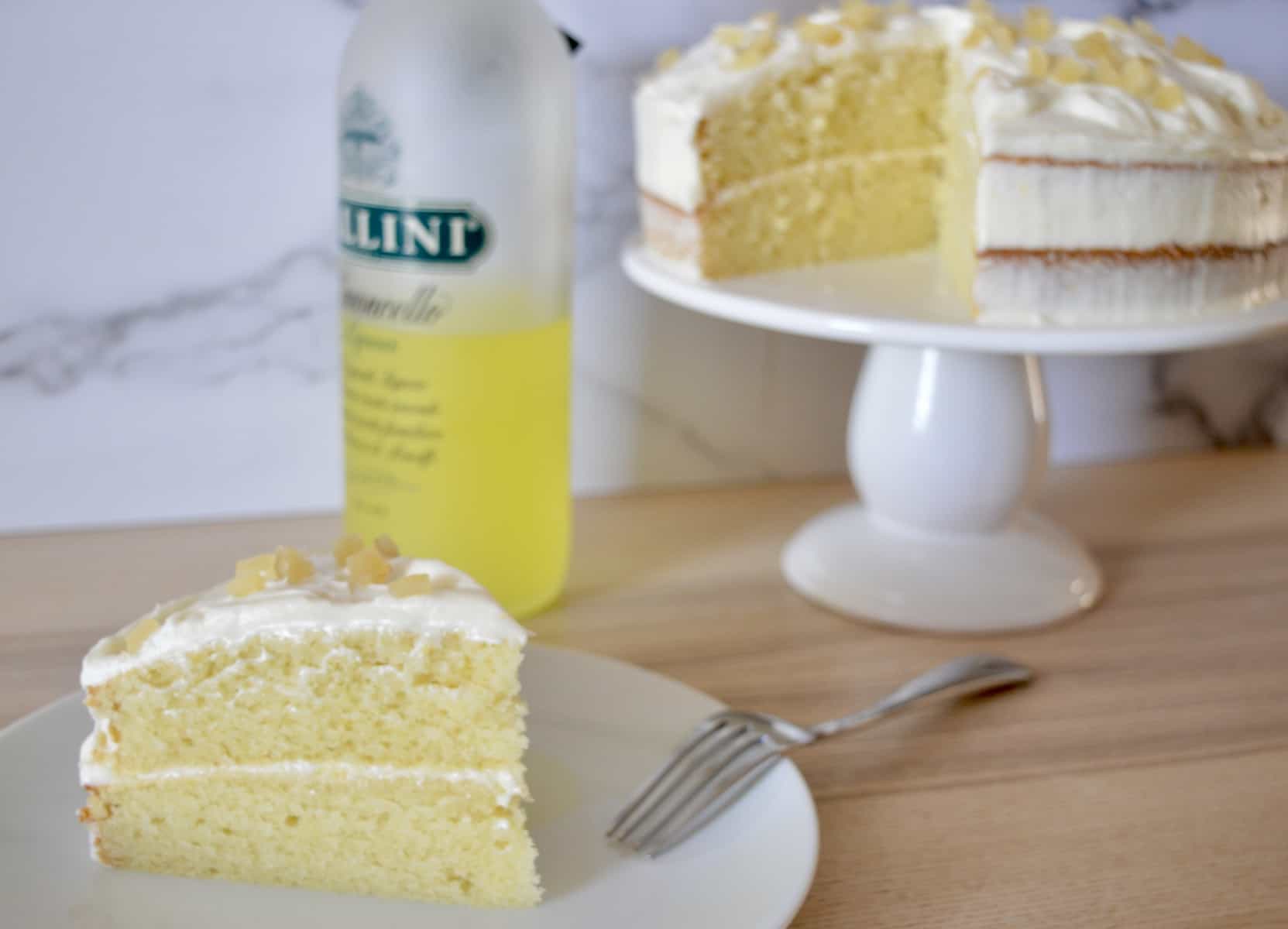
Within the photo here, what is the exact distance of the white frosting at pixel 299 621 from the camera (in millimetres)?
668

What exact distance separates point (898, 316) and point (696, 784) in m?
0.35

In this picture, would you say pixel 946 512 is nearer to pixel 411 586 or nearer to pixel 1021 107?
pixel 1021 107

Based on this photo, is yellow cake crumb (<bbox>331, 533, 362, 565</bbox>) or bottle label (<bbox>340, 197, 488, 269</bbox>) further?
bottle label (<bbox>340, 197, 488, 269</bbox>)

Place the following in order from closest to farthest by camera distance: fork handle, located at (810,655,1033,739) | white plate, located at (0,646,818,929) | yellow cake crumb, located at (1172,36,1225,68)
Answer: white plate, located at (0,646,818,929) < fork handle, located at (810,655,1033,739) < yellow cake crumb, located at (1172,36,1225,68)

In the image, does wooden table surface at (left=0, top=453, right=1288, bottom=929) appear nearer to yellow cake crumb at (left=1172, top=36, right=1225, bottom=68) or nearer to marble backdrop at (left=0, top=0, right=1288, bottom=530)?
marble backdrop at (left=0, top=0, right=1288, bottom=530)

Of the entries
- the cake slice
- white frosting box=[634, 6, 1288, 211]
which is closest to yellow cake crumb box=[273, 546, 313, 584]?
the cake slice

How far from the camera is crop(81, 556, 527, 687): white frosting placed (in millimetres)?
668

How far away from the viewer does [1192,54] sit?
1.03 meters

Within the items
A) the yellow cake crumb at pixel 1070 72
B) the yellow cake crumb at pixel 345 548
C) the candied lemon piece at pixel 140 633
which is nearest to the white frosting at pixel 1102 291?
the yellow cake crumb at pixel 1070 72

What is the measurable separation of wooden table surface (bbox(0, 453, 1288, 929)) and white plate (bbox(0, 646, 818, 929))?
0.14 ft

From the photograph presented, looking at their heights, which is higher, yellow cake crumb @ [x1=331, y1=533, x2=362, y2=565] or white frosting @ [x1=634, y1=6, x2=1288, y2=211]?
white frosting @ [x1=634, y1=6, x2=1288, y2=211]

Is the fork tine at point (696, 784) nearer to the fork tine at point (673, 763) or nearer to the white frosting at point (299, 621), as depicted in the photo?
the fork tine at point (673, 763)

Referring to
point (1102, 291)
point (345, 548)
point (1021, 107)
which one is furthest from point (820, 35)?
point (345, 548)

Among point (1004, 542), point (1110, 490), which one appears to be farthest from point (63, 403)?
point (1110, 490)
